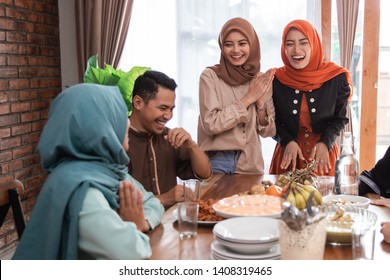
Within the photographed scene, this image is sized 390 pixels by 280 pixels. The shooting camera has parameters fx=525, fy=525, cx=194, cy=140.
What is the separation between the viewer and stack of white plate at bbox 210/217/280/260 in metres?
1.24

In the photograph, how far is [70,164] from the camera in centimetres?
121

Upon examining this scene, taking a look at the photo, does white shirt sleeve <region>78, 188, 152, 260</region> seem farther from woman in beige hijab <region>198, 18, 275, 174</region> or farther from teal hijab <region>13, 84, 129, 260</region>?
woman in beige hijab <region>198, 18, 275, 174</region>

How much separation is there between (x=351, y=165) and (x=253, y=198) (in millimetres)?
508

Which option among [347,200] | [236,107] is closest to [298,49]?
[236,107]

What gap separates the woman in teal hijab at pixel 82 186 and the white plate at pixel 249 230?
202 millimetres

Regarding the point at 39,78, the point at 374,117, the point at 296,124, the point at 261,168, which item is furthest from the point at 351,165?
the point at 39,78

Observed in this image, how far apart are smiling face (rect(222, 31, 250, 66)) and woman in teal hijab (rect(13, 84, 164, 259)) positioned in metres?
1.39

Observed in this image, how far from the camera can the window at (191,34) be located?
395 centimetres

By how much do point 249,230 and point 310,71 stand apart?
173cm

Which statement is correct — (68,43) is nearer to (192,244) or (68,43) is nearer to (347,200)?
(347,200)

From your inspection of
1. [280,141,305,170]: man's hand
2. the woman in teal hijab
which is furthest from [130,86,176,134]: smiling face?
the woman in teal hijab

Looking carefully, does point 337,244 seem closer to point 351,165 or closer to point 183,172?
point 351,165

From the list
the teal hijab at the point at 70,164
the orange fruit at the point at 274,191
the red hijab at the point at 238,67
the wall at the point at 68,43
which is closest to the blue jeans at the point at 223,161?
the red hijab at the point at 238,67

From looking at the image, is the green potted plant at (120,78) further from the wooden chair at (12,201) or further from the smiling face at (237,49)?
the wooden chair at (12,201)
